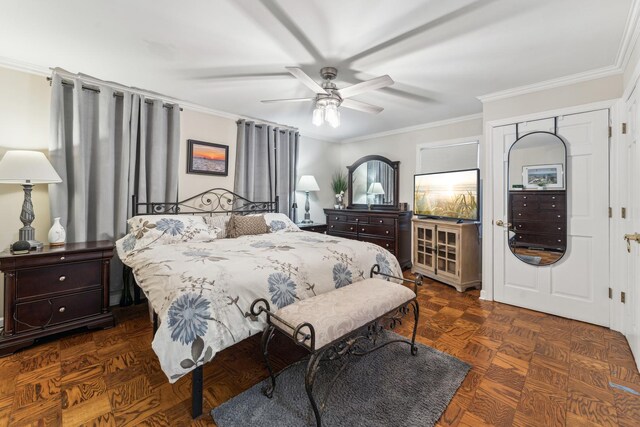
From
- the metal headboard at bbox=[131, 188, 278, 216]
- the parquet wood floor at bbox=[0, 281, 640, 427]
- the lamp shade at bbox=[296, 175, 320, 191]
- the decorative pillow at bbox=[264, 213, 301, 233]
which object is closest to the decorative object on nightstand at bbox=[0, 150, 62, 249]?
the metal headboard at bbox=[131, 188, 278, 216]

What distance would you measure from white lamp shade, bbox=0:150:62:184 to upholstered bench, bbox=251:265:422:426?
2131mm

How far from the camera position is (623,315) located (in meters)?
2.42

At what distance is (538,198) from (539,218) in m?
0.21

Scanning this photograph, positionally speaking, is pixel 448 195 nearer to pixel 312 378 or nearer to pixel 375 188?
pixel 375 188

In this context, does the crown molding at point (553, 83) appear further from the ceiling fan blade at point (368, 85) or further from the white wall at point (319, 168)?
the white wall at point (319, 168)

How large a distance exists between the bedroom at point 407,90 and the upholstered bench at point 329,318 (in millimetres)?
536

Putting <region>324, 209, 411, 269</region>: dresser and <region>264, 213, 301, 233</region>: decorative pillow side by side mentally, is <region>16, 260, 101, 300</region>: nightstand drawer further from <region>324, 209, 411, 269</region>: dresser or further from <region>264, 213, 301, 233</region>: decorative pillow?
<region>324, 209, 411, 269</region>: dresser

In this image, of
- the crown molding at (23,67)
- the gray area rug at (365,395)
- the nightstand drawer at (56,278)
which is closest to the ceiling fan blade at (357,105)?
the gray area rug at (365,395)

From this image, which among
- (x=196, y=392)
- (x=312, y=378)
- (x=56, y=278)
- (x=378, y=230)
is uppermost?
(x=378, y=230)

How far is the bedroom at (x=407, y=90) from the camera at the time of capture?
1.71 m

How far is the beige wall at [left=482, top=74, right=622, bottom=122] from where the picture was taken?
255 cm

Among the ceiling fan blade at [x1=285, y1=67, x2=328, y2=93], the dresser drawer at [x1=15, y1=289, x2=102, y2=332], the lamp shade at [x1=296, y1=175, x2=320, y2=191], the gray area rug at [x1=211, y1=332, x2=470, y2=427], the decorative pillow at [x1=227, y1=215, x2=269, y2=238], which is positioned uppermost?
the ceiling fan blade at [x1=285, y1=67, x2=328, y2=93]

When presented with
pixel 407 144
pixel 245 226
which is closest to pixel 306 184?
pixel 245 226

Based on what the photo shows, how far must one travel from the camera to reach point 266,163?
169 inches
